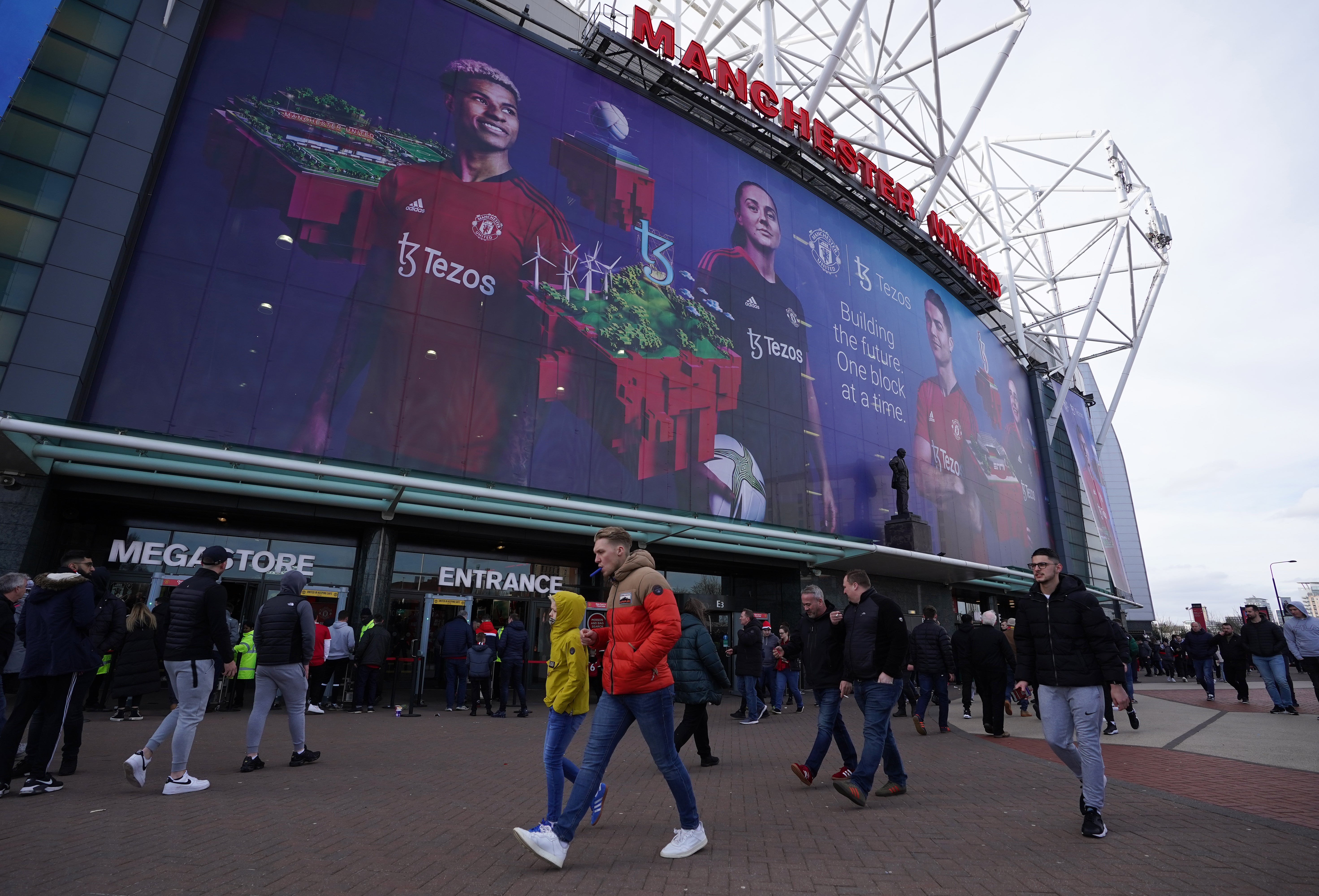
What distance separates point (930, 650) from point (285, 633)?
850 centimetres

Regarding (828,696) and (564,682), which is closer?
(564,682)

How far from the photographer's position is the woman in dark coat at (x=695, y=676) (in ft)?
22.3

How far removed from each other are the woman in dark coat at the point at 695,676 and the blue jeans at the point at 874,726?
5.54 feet

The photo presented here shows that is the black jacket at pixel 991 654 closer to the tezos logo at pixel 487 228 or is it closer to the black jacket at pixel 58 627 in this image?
the black jacket at pixel 58 627

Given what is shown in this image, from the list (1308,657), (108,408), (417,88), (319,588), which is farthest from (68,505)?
(1308,657)

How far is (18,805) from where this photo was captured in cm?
473

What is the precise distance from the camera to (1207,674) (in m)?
14.5

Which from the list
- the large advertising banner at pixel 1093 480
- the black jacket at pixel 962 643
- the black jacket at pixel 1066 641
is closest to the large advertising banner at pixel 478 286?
the black jacket at pixel 962 643

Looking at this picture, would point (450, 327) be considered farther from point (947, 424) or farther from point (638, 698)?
point (947, 424)

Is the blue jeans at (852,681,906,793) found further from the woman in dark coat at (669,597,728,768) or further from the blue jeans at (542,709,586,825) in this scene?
the blue jeans at (542,709,586,825)

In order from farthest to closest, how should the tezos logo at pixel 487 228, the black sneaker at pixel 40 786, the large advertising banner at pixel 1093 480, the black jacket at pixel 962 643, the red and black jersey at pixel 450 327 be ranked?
the large advertising banner at pixel 1093 480 → the tezos logo at pixel 487 228 → the red and black jersey at pixel 450 327 → the black jacket at pixel 962 643 → the black sneaker at pixel 40 786

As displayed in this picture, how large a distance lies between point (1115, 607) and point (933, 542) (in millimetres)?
27037

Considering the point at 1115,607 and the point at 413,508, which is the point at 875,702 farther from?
the point at 1115,607

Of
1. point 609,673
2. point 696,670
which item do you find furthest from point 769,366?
point 609,673
